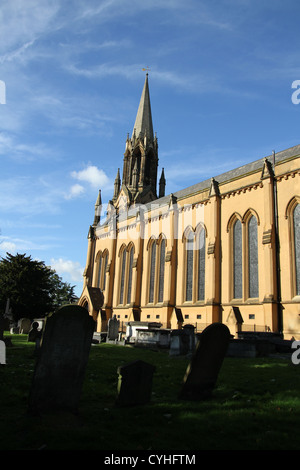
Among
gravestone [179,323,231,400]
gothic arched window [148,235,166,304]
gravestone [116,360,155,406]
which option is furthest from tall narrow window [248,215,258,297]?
gravestone [116,360,155,406]

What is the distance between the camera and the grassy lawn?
4371 millimetres

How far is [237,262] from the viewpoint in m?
25.0

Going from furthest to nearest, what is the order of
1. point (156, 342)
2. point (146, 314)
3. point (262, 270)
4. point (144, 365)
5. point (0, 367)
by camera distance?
point (146, 314) < point (262, 270) < point (156, 342) < point (0, 367) < point (144, 365)

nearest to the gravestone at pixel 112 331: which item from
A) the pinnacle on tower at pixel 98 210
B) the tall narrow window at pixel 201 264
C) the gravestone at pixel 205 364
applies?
the tall narrow window at pixel 201 264

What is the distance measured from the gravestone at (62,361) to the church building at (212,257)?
17106 millimetres

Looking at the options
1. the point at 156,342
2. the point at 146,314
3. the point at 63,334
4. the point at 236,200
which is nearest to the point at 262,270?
the point at 236,200

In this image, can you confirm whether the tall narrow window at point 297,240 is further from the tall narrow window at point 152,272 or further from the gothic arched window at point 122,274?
the gothic arched window at point 122,274

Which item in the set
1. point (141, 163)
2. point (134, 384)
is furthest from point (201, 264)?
point (141, 163)

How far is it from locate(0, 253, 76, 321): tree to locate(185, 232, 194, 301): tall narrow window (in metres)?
17.4

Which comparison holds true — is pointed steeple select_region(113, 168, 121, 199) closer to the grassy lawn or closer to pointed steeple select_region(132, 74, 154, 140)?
pointed steeple select_region(132, 74, 154, 140)

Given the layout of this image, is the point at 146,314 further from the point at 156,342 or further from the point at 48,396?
the point at 48,396

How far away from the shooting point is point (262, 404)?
20.7ft

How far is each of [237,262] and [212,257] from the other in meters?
1.89
